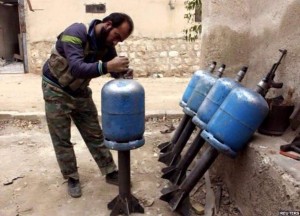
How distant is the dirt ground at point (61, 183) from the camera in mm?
2980

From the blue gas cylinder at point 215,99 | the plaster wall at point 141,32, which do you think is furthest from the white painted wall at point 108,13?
the blue gas cylinder at point 215,99

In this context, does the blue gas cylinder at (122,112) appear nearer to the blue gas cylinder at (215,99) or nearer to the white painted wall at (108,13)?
the blue gas cylinder at (215,99)

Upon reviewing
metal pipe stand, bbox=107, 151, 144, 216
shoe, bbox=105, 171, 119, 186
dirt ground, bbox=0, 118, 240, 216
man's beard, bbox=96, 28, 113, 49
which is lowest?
dirt ground, bbox=0, 118, 240, 216

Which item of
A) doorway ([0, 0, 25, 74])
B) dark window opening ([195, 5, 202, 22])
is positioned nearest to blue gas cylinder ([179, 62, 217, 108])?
dark window opening ([195, 5, 202, 22])

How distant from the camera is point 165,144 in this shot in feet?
13.7

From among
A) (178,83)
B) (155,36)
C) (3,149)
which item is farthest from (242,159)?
(155,36)

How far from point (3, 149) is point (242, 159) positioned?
2907 mm

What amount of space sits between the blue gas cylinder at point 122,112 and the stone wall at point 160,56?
7.17 m

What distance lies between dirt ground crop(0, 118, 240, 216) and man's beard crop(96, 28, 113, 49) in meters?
1.30

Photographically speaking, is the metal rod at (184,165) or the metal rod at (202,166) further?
the metal rod at (184,165)

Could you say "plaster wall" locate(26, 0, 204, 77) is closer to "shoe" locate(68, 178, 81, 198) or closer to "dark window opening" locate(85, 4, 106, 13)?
"dark window opening" locate(85, 4, 106, 13)

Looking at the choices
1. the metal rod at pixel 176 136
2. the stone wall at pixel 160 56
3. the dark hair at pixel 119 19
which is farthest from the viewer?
the stone wall at pixel 160 56

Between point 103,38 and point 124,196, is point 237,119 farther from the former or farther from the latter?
point 103,38

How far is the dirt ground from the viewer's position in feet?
9.78
